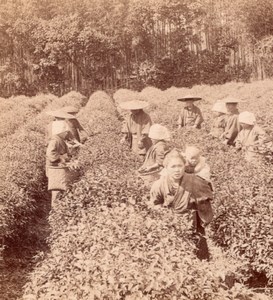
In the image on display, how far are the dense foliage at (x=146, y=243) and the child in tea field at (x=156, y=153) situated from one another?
212 mm

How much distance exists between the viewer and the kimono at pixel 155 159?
22.9ft

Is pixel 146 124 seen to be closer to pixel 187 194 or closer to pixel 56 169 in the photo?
pixel 56 169

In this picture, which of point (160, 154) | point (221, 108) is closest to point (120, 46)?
point (221, 108)

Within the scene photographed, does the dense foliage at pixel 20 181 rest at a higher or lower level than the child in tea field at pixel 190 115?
lower

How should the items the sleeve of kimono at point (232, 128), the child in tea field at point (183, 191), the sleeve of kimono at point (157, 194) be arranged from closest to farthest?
the child in tea field at point (183, 191), the sleeve of kimono at point (157, 194), the sleeve of kimono at point (232, 128)

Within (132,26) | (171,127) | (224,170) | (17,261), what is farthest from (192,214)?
(132,26)

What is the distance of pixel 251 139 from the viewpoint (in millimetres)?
8430

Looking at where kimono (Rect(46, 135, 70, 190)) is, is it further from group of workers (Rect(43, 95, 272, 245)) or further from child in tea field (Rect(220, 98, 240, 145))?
child in tea field (Rect(220, 98, 240, 145))

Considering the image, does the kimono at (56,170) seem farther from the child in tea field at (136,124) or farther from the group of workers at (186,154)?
the child in tea field at (136,124)

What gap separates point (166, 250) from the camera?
408cm

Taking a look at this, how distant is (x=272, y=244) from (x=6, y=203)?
3.52 metres

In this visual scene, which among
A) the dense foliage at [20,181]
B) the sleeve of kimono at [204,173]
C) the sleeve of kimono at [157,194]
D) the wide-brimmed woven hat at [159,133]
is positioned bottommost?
the dense foliage at [20,181]

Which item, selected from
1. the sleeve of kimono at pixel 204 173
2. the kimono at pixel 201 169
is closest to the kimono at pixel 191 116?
the kimono at pixel 201 169

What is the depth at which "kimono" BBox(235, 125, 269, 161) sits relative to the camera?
25.6ft
